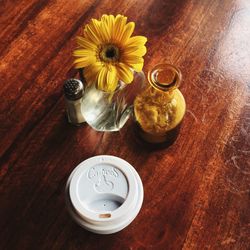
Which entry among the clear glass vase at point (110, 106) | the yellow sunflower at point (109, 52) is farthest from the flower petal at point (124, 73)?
the clear glass vase at point (110, 106)

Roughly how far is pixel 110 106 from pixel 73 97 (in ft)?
0.24

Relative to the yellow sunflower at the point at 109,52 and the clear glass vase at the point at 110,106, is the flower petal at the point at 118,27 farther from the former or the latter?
the clear glass vase at the point at 110,106

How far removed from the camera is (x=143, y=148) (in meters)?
0.73

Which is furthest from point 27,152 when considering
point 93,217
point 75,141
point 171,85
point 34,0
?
point 34,0

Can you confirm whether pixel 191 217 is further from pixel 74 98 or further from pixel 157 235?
pixel 74 98

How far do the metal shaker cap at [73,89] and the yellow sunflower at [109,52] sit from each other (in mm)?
101

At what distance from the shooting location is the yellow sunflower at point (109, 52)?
1.90 feet

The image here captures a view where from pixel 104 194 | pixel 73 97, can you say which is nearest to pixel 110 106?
pixel 73 97

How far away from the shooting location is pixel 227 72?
2.73 feet

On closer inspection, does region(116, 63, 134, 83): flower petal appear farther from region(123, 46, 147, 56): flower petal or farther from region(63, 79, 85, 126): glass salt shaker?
region(63, 79, 85, 126): glass salt shaker

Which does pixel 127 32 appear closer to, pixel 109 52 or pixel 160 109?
pixel 109 52

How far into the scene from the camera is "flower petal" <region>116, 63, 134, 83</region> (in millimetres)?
579

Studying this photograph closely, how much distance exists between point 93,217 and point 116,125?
0.67 ft

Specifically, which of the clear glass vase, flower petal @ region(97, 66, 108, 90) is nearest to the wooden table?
the clear glass vase
